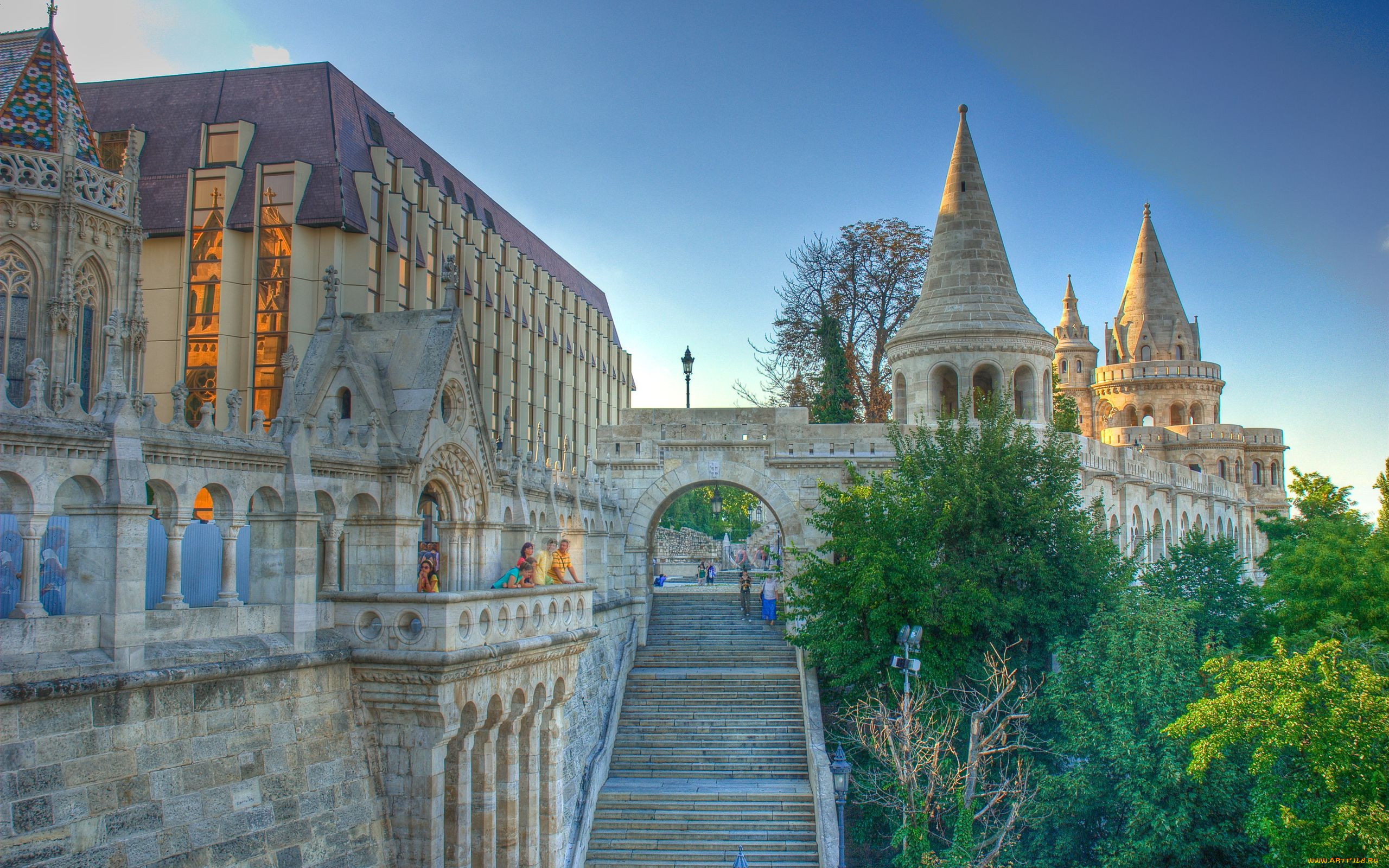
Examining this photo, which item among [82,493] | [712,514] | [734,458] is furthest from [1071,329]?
[82,493]

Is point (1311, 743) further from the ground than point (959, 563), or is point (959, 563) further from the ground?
point (959, 563)

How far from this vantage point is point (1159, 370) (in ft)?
195

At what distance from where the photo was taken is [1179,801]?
17125mm

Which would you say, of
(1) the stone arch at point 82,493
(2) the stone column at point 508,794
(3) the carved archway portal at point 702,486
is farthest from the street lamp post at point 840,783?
(1) the stone arch at point 82,493

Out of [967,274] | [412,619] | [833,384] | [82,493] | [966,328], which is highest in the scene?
[967,274]

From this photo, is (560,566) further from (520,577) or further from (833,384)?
(833,384)

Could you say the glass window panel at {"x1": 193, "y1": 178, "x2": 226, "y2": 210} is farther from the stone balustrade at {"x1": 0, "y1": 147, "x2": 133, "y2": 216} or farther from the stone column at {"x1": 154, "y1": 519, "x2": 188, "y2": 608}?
the stone column at {"x1": 154, "y1": 519, "x2": 188, "y2": 608}

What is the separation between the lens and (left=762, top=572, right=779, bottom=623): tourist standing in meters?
30.1

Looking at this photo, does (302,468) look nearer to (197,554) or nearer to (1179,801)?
(197,554)

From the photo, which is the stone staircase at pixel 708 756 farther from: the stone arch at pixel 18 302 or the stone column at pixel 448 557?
the stone arch at pixel 18 302

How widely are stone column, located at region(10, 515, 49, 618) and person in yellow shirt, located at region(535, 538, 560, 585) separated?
25.7 feet

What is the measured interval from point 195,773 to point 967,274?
2621 centimetres

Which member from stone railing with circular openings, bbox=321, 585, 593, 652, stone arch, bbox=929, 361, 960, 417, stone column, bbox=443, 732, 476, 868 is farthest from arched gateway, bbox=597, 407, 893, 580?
stone railing with circular openings, bbox=321, 585, 593, 652

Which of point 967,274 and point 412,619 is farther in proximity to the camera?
point 967,274
